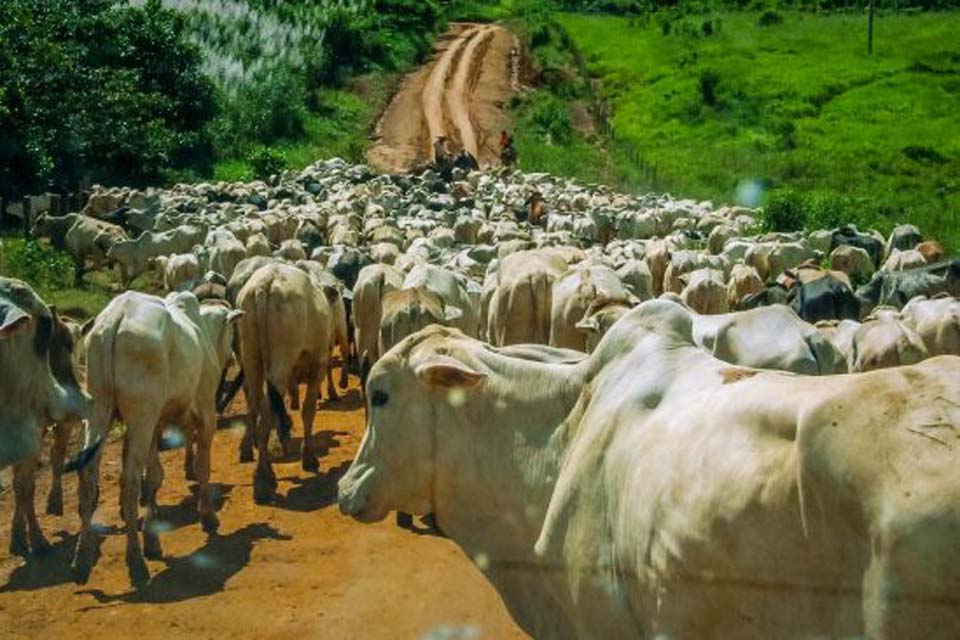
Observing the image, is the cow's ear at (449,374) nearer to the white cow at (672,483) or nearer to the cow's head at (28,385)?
the white cow at (672,483)

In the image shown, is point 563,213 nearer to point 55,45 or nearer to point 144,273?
point 144,273

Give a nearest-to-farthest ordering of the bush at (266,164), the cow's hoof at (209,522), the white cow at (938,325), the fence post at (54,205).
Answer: the cow's hoof at (209,522) < the white cow at (938,325) < the fence post at (54,205) < the bush at (266,164)

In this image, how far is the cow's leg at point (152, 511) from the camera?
948 cm

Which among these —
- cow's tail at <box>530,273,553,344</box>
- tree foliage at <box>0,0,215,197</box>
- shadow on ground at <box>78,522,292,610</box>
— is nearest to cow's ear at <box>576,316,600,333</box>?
cow's tail at <box>530,273,553,344</box>

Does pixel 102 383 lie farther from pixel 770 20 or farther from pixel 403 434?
pixel 770 20

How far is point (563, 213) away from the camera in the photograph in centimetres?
2800

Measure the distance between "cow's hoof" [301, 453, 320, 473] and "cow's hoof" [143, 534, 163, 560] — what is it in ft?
8.07

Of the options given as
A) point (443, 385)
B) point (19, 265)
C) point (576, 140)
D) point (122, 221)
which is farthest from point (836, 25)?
point (443, 385)

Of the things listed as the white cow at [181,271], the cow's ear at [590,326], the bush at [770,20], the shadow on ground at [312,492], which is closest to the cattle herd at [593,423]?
the cow's ear at [590,326]

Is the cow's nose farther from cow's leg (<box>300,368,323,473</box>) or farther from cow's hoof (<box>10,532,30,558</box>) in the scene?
cow's leg (<box>300,368,323,473</box>)

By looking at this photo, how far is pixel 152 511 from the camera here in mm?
9641

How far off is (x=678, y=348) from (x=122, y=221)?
86.6ft

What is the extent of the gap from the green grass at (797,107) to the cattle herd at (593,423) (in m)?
18.5

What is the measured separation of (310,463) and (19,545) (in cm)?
315
